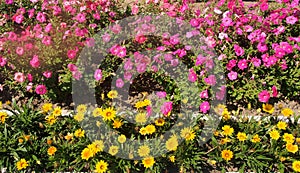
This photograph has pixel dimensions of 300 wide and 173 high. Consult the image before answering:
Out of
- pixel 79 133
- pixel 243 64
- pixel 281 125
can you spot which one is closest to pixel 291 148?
pixel 281 125

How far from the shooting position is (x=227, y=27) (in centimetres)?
469

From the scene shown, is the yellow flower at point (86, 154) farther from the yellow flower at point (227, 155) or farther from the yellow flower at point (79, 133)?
the yellow flower at point (227, 155)

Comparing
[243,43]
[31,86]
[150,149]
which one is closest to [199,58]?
[243,43]

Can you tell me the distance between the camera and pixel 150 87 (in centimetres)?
471

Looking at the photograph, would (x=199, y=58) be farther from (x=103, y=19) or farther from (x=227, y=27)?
(x=103, y=19)

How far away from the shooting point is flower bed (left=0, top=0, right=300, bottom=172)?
3.94 metres

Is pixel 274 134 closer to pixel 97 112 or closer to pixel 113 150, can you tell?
pixel 113 150

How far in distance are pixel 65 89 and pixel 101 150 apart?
1034 mm

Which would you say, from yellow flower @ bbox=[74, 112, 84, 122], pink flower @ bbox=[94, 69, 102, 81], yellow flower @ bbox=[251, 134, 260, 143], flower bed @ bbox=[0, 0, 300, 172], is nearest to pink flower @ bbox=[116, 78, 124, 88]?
flower bed @ bbox=[0, 0, 300, 172]

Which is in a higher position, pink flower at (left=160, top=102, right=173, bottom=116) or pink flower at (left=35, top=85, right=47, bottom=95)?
pink flower at (left=35, top=85, right=47, bottom=95)

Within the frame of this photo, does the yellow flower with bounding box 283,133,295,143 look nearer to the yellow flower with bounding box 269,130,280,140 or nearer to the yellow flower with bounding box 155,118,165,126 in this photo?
the yellow flower with bounding box 269,130,280,140

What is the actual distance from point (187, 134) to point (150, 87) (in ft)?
3.24

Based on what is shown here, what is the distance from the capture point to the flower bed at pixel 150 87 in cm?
394

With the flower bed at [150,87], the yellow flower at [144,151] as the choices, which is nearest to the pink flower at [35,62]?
the flower bed at [150,87]
